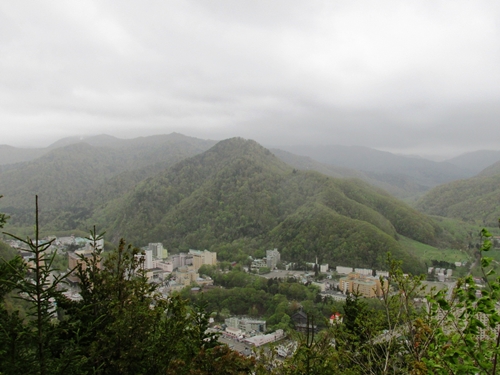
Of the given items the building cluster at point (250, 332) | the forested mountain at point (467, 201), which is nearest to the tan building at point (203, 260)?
the building cluster at point (250, 332)

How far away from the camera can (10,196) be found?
112125mm

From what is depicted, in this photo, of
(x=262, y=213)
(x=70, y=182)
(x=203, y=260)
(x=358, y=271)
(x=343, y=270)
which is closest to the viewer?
(x=358, y=271)

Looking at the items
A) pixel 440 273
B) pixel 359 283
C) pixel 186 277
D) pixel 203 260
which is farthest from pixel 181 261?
pixel 440 273

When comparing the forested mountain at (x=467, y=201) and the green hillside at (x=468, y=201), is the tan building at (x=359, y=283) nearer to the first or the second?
the green hillside at (x=468, y=201)

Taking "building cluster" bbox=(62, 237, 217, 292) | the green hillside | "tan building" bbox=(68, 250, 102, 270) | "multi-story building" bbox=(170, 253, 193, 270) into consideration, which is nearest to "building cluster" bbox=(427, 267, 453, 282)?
"building cluster" bbox=(62, 237, 217, 292)

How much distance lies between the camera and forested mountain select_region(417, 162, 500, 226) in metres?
86.4

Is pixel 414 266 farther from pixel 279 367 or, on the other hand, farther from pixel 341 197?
pixel 279 367

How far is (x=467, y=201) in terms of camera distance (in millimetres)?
96938

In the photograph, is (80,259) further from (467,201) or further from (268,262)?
(467,201)

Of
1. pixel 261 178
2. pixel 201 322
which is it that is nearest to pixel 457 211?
pixel 261 178

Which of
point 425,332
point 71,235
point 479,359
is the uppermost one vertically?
point 479,359

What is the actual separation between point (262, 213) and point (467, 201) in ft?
206

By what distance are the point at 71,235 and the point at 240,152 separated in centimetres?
4816

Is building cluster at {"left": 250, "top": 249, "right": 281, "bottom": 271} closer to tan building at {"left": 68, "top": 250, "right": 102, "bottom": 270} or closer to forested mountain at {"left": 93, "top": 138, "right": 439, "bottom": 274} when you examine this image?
forested mountain at {"left": 93, "top": 138, "right": 439, "bottom": 274}
